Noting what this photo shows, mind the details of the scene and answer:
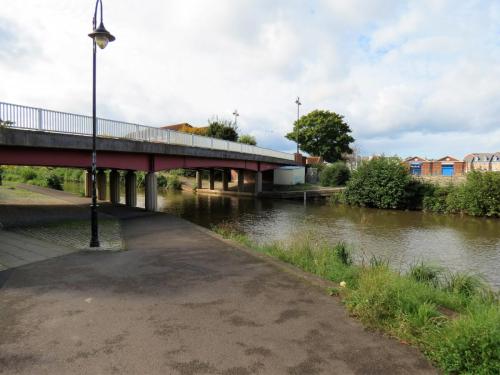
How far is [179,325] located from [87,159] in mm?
13025

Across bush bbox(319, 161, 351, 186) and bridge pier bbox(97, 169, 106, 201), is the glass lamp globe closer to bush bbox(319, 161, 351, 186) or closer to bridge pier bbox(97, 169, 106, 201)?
bridge pier bbox(97, 169, 106, 201)

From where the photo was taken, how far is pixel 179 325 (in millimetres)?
4859

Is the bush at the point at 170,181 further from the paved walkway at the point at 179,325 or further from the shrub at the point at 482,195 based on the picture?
the paved walkway at the point at 179,325

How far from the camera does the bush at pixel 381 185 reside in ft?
96.6

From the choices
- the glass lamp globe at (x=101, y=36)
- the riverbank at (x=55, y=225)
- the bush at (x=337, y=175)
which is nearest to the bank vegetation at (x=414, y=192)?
the bush at (x=337, y=175)

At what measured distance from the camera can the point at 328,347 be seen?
427 centimetres

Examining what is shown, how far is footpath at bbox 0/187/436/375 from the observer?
3906 mm

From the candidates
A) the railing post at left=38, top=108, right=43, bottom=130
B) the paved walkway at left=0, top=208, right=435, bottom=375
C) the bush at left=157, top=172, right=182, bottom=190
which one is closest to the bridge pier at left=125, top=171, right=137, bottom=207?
the railing post at left=38, top=108, right=43, bottom=130

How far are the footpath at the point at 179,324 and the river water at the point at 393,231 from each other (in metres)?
7.11

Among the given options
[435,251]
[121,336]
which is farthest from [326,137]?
[121,336]

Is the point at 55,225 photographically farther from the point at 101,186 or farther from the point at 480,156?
the point at 480,156

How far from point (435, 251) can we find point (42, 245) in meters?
14.7

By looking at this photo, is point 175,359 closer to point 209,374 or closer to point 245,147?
point 209,374

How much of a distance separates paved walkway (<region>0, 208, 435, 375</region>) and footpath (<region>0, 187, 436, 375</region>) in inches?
0.6
